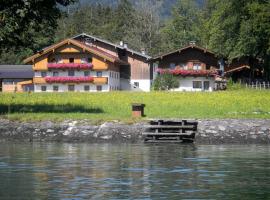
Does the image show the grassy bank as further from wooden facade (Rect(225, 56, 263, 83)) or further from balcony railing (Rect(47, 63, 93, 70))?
balcony railing (Rect(47, 63, 93, 70))

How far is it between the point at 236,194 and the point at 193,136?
79.5ft

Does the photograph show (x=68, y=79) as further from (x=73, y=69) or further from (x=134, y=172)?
(x=134, y=172)

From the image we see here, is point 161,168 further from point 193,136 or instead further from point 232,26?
point 232,26

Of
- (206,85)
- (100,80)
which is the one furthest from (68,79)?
(206,85)

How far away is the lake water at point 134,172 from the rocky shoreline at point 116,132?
3813mm

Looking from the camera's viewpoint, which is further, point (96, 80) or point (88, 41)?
point (88, 41)

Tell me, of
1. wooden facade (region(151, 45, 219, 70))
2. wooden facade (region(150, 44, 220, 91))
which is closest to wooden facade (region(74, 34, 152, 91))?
wooden facade (region(151, 45, 219, 70))

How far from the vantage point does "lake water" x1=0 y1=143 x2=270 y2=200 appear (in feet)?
79.1

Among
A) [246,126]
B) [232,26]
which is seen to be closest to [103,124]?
[246,126]

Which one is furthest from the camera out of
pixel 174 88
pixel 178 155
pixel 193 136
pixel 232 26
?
pixel 174 88

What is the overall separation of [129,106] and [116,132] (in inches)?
603

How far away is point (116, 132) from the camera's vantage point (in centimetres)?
4866

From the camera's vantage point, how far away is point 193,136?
48.1m

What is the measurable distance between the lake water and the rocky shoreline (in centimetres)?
381
